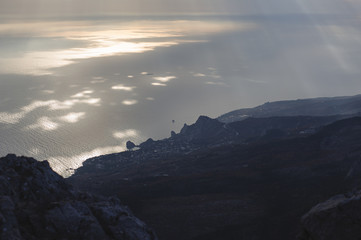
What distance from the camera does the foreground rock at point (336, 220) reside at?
1313 inches

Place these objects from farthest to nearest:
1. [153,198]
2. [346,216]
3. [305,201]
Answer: [153,198]
[305,201]
[346,216]

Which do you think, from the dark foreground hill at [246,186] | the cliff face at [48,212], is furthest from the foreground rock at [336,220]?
the dark foreground hill at [246,186]

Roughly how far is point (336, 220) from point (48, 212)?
1055 inches

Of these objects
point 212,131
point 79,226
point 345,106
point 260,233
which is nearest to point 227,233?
point 260,233

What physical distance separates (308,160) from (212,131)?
247 ft

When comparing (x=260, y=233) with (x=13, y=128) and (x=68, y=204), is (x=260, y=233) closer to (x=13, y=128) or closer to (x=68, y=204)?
(x=68, y=204)

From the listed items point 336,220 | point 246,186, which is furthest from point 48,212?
point 246,186

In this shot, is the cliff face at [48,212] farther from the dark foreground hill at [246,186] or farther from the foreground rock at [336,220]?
the dark foreground hill at [246,186]

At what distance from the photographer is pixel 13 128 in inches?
7534

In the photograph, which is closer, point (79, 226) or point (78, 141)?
point (79, 226)

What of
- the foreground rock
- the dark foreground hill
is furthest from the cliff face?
the dark foreground hill

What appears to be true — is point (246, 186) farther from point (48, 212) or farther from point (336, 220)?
point (48, 212)

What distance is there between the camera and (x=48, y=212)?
3516cm

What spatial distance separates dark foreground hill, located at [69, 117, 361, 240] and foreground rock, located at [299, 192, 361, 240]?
60.6 feet
